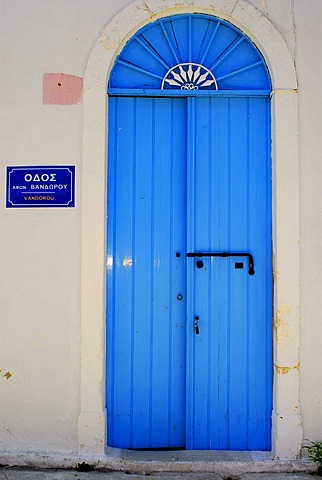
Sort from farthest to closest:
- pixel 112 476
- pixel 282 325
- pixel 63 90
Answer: pixel 63 90 → pixel 282 325 → pixel 112 476

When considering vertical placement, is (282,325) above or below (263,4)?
below

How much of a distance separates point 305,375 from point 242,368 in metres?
0.48

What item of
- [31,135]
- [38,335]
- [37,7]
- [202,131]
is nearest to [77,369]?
[38,335]

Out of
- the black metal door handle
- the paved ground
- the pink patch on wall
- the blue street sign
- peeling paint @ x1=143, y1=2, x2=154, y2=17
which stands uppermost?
peeling paint @ x1=143, y1=2, x2=154, y2=17

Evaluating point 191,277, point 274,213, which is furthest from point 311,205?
point 191,277

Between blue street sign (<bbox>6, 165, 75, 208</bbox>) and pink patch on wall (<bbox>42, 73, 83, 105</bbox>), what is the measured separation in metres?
0.52

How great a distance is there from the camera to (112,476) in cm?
346

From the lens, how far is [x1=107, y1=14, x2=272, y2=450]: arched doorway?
149 inches

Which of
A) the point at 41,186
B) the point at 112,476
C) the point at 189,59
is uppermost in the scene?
the point at 189,59

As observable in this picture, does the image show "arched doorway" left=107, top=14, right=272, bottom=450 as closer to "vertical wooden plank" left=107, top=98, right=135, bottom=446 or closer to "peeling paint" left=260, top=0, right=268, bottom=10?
"vertical wooden plank" left=107, top=98, right=135, bottom=446

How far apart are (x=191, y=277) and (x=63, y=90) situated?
70.4 inches

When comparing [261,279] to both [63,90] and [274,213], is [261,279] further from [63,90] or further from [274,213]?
[63,90]

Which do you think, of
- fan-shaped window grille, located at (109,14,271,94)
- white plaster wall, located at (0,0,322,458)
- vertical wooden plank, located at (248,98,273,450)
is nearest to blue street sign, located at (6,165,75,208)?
white plaster wall, located at (0,0,322,458)

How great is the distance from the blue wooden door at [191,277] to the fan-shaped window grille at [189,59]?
0.14 metres
